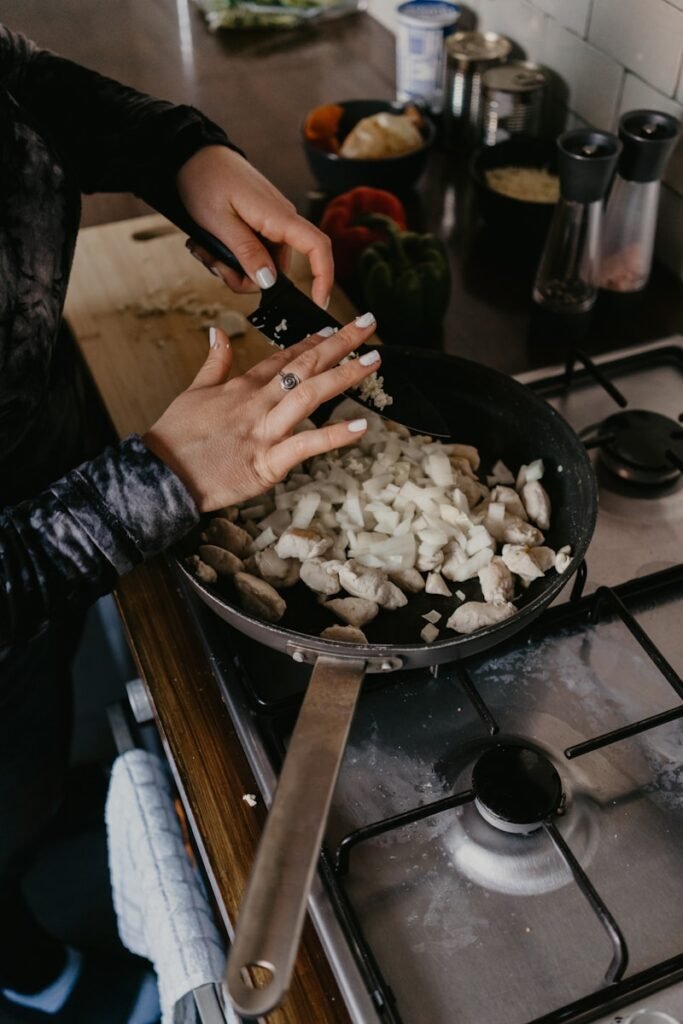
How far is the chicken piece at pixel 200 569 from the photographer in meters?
0.75

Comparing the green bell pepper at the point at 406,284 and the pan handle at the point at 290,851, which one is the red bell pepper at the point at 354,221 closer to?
the green bell pepper at the point at 406,284

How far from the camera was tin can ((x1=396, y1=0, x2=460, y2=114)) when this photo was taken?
1456 mm

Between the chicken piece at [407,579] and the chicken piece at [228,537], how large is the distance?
128 millimetres

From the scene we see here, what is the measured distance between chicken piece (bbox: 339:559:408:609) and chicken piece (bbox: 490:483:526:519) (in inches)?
5.5

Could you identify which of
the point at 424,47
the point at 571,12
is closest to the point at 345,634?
the point at 571,12

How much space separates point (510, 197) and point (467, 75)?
1.06 feet

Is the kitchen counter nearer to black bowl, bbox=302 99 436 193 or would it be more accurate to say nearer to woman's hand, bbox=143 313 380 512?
black bowl, bbox=302 99 436 193

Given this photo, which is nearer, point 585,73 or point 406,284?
point 406,284

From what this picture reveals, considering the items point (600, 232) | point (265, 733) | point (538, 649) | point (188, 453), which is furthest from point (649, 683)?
point (600, 232)

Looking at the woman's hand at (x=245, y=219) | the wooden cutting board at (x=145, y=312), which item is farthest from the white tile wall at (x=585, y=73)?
the woman's hand at (x=245, y=219)

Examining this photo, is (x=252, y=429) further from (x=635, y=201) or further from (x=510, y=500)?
(x=635, y=201)

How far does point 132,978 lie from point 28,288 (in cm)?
90

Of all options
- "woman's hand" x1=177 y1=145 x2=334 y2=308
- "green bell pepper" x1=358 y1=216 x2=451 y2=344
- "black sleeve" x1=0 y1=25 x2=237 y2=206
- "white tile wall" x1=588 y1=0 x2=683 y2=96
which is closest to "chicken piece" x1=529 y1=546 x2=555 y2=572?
"woman's hand" x1=177 y1=145 x2=334 y2=308

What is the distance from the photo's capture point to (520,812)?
0.68m
